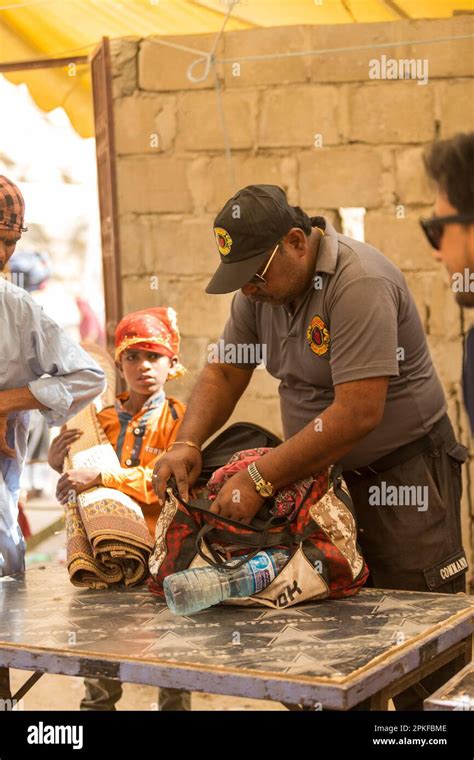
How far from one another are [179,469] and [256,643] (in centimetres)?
68

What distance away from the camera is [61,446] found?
3.73m

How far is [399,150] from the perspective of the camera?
5.45 meters

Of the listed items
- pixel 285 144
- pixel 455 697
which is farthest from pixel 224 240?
pixel 285 144

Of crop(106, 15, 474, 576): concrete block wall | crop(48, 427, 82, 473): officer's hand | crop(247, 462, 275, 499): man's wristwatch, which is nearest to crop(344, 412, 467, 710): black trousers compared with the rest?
crop(247, 462, 275, 499): man's wristwatch

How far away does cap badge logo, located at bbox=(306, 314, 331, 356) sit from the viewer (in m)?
3.02

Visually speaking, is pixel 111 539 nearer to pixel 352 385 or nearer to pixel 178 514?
pixel 178 514

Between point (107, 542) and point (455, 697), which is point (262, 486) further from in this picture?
point (455, 697)

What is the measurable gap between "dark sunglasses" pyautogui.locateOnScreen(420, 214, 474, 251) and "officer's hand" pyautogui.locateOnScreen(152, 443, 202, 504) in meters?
1.13

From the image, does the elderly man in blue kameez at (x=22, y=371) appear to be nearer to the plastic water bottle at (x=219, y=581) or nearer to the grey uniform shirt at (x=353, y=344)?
the grey uniform shirt at (x=353, y=344)

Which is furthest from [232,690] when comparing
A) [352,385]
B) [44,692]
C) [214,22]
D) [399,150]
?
[214,22]

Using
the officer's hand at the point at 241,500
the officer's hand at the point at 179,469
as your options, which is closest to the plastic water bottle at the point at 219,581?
the officer's hand at the point at 241,500

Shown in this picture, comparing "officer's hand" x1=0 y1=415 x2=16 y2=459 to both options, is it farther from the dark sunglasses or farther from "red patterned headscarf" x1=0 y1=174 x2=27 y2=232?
the dark sunglasses

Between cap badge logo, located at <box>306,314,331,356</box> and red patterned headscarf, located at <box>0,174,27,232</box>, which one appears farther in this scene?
red patterned headscarf, located at <box>0,174,27,232</box>
